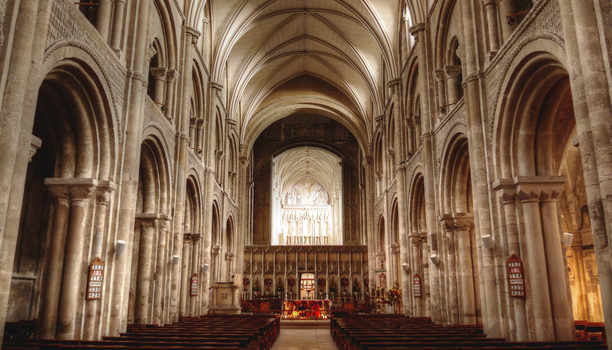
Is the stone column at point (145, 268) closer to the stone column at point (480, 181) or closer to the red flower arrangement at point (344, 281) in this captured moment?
the stone column at point (480, 181)

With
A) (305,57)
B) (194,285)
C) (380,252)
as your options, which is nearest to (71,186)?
(194,285)

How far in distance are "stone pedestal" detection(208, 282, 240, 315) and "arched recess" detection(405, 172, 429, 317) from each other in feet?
29.0

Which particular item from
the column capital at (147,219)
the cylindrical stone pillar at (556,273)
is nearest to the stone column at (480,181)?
the cylindrical stone pillar at (556,273)

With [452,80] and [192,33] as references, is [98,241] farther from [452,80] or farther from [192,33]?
[452,80]

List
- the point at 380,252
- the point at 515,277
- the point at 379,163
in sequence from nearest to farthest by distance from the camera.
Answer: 1. the point at 515,277
2. the point at 379,163
3. the point at 380,252

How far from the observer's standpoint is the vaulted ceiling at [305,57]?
2411cm

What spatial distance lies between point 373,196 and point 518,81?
2414 centimetres

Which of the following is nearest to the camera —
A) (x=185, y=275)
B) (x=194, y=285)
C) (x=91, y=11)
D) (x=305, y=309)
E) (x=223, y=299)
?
(x=91, y=11)

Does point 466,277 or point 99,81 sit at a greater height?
point 99,81

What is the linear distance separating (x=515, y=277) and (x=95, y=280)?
9989 millimetres

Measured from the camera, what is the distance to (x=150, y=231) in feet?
52.3

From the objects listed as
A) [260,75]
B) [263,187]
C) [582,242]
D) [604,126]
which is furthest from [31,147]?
[263,187]

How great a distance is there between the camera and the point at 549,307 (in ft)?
35.3

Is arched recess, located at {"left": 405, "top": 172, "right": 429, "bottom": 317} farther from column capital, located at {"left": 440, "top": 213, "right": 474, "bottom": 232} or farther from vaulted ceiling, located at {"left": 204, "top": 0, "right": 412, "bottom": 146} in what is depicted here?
vaulted ceiling, located at {"left": 204, "top": 0, "right": 412, "bottom": 146}
